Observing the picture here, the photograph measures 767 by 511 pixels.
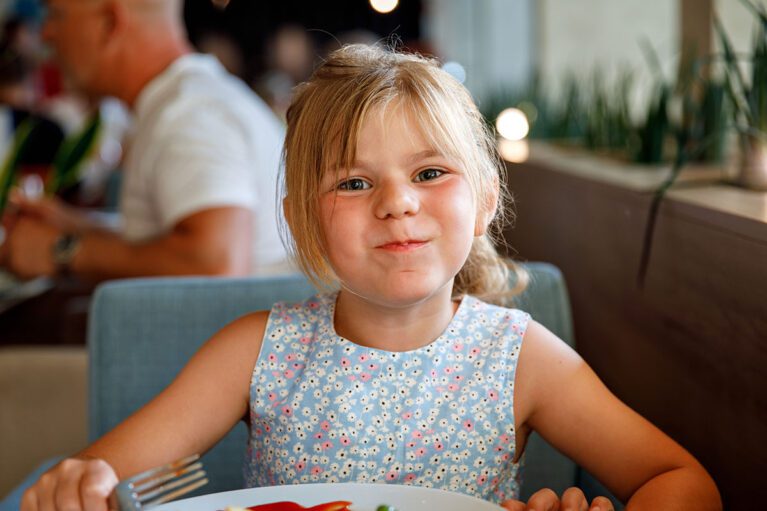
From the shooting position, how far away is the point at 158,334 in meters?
1.51

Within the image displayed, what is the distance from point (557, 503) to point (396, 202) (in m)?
0.35

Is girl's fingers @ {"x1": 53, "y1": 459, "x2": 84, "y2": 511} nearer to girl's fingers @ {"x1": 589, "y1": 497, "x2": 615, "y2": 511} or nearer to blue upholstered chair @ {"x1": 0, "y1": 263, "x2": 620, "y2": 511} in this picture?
girl's fingers @ {"x1": 589, "y1": 497, "x2": 615, "y2": 511}

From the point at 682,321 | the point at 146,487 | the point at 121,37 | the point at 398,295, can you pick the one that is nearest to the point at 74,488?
the point at 146,487

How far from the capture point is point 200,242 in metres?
2.20

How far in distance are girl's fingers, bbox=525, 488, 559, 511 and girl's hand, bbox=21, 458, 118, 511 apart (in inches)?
15.6

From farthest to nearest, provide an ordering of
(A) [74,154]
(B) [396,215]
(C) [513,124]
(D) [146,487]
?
(C) [513,124] < (A) [74,154] < (B) [396,215] < (D) [146,487]

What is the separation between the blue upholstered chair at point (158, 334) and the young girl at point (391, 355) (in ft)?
0.89

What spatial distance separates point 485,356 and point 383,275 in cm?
20

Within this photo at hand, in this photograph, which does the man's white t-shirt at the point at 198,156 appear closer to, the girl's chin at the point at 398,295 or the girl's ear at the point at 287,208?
the girl's ear at the point at 287,208

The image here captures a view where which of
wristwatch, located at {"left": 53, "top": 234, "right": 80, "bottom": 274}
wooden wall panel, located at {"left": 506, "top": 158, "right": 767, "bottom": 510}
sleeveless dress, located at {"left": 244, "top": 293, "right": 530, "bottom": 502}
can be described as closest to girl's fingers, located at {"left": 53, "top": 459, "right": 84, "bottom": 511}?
sleeveless dress, located at {"left": 244, "top": 293, "right": 530, "bottom": 502}

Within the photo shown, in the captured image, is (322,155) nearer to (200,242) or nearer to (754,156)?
(754,156)

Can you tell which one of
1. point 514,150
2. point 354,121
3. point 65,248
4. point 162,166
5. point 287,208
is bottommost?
point 65,248

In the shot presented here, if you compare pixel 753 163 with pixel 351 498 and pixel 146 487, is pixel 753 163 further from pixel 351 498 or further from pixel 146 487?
pixel 146 487

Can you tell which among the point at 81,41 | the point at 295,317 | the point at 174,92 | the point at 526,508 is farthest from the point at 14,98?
the point at 526,508
